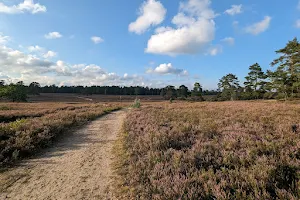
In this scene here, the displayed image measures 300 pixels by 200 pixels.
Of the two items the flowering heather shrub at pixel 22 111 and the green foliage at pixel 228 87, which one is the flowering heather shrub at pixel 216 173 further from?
the green foliage at pixel 228 87

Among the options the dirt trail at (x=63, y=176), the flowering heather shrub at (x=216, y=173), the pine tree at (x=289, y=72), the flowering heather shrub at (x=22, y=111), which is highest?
the pine tree at (x=289, y=72)

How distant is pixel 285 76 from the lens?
1661 inches

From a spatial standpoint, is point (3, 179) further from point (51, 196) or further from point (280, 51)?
point (280, 51)

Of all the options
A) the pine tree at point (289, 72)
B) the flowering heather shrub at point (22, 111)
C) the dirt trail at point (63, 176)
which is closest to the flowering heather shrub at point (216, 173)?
the dirt trail at point (63, 176)

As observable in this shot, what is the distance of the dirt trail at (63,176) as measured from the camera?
4.79 meters

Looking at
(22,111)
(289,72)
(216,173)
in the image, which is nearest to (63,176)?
(216,173)

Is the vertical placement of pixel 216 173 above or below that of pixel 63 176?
above

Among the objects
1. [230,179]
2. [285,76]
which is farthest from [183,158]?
[285,76]

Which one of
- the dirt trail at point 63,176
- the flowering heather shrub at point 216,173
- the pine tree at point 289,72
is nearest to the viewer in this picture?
the flowering heather shrub at point 216,173

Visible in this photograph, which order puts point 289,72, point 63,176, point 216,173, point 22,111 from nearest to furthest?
point 216,173
point 63,176
point 22,111
point 289,72

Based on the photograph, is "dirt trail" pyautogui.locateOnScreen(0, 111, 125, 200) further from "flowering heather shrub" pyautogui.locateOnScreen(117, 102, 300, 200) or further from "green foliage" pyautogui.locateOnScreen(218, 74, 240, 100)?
"green foliage" pyautogui.locateOnScreen(218, 74, 240, 100)

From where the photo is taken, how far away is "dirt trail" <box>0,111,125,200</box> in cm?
479

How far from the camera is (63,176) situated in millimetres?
5809

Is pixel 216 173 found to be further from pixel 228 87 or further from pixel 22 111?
pixel 228 87
